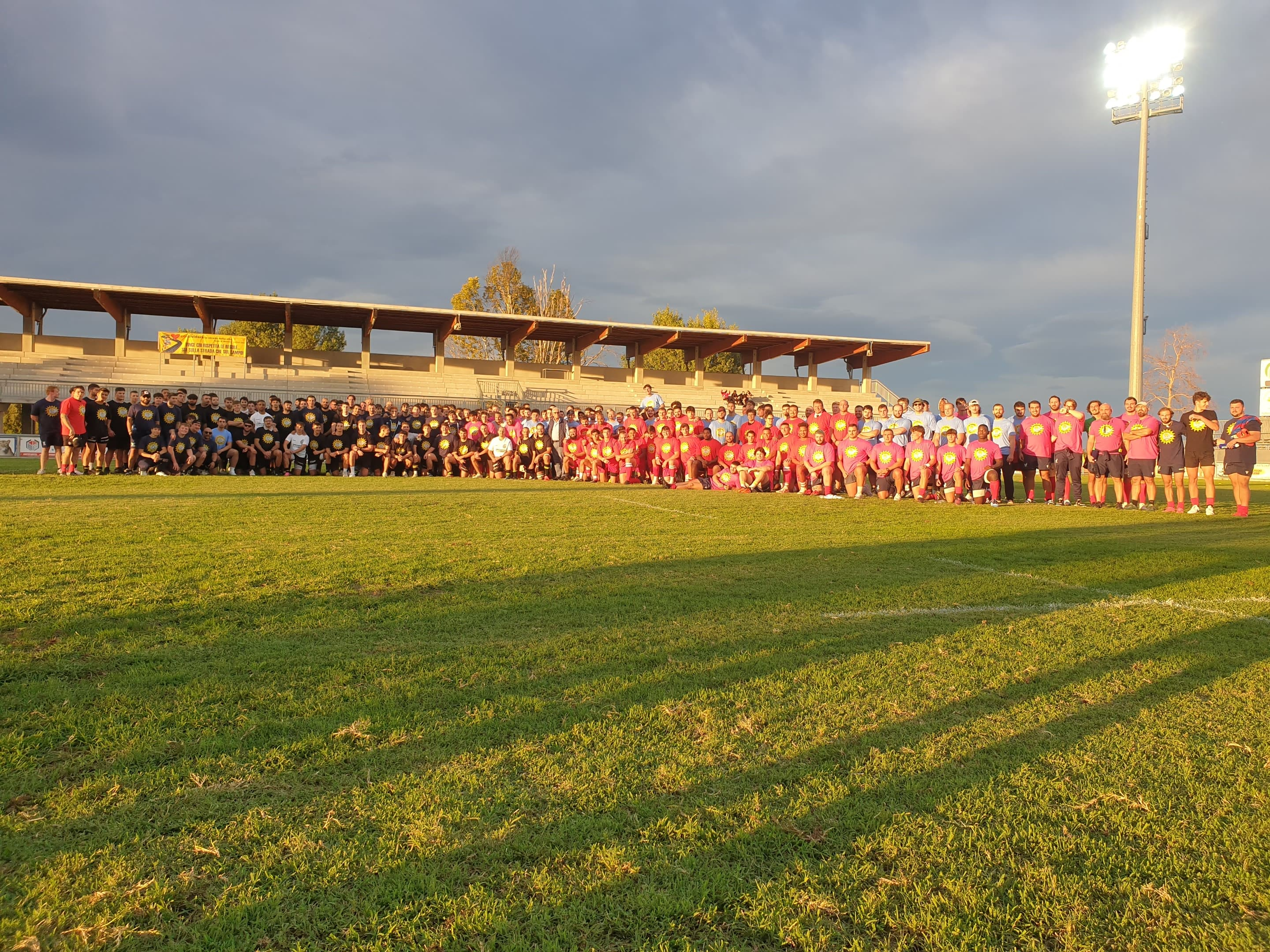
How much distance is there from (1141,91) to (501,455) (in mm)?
19718

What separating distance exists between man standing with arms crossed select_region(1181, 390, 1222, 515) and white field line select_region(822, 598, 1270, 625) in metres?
8.02

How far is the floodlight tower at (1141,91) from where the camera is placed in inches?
803

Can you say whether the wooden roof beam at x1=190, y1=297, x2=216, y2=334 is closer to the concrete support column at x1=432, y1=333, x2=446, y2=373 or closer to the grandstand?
the grandstand

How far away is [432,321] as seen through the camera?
37812 millimetres

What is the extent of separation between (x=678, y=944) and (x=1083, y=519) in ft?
36.6

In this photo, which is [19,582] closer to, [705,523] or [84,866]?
[84,866]

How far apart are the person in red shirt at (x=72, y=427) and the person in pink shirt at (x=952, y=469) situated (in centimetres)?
1535

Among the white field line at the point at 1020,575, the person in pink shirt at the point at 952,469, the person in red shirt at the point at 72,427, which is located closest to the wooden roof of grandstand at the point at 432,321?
the person in red shirt at the point at 72,427

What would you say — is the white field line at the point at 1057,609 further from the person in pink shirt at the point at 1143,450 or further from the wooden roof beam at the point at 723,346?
the wooden roof beam at the point at 723,346

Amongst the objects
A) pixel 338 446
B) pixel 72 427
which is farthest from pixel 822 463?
pixel 72 427

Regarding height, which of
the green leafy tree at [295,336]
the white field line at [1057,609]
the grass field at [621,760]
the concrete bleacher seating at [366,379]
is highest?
the green leafy tree at [295,336]

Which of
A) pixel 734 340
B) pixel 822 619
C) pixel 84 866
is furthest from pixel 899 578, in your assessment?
pixel 734 340

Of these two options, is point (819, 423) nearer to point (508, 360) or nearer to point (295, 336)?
point (508, 360)

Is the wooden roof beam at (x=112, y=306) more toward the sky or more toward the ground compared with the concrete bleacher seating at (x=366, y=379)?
more toward the sky
